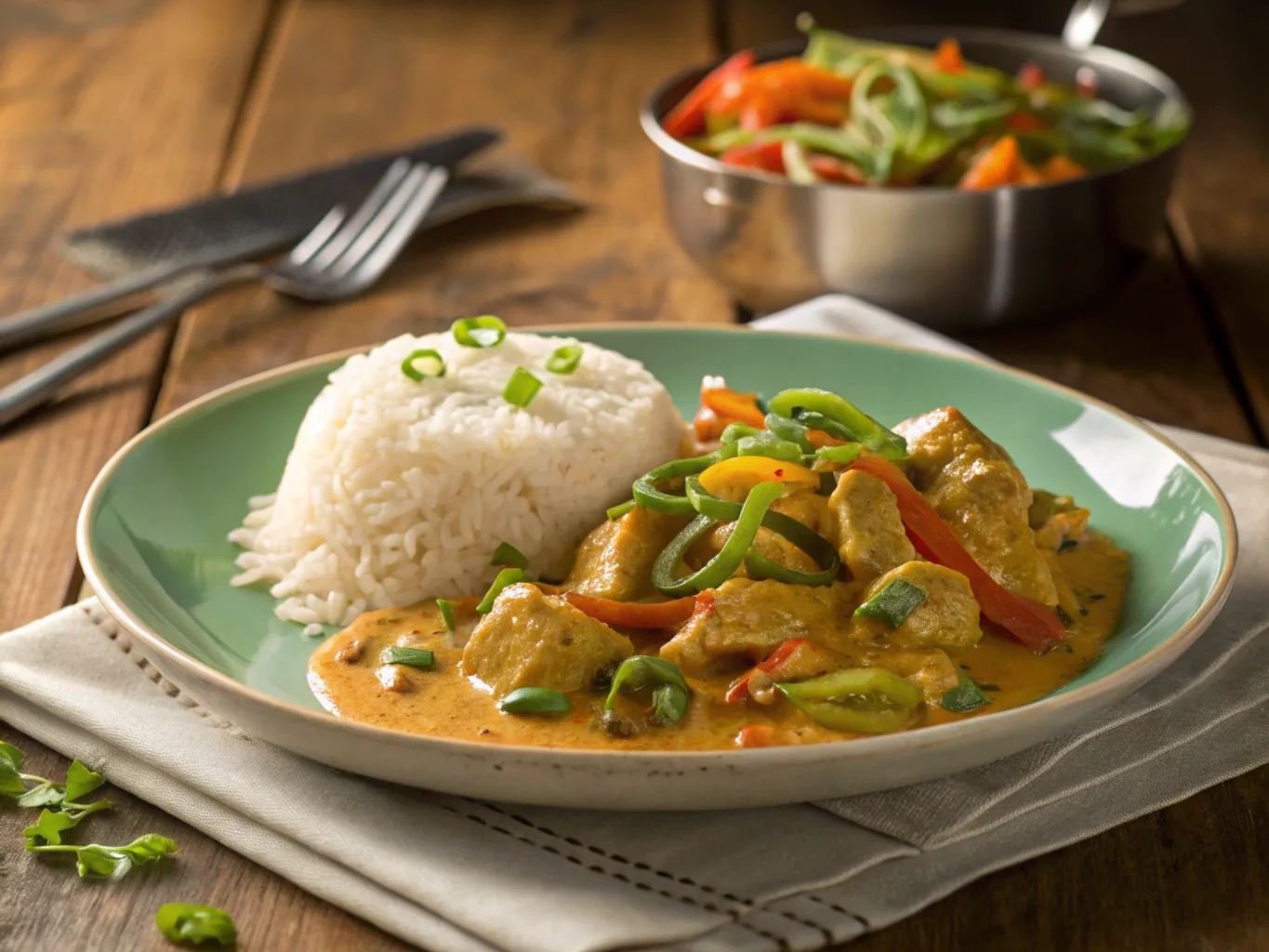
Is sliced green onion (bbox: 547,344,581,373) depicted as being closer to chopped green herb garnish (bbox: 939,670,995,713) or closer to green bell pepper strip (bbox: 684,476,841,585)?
green bell pepper strip (bbox: 684,476,841,585)

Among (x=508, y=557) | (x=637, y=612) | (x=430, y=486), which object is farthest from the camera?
(x=430, y=486)

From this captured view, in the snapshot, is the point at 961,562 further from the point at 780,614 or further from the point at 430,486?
the point at 430,486

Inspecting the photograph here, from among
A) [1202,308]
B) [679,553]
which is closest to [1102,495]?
[679,553]

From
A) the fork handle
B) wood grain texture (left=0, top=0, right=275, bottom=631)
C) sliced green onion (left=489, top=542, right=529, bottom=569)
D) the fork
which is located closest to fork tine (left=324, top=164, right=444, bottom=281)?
the fork

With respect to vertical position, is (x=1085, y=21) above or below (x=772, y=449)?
above

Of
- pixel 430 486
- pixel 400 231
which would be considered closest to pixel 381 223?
pixel 400 231

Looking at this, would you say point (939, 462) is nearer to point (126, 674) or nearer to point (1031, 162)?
point (126, 674)
